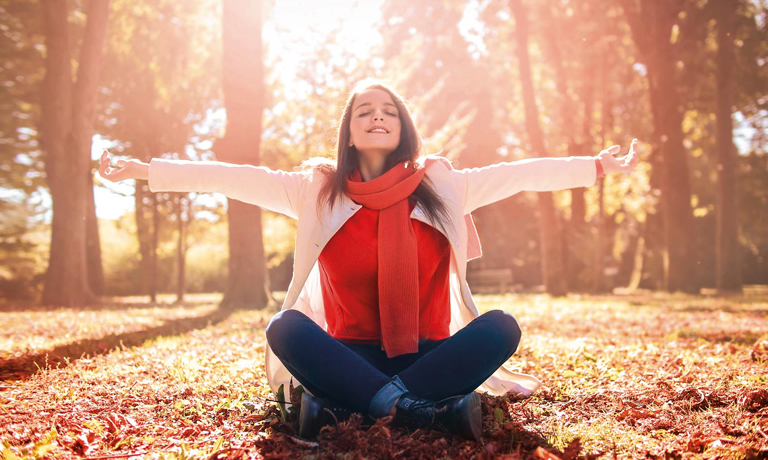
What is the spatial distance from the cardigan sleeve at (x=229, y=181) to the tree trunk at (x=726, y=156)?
16.4 meters

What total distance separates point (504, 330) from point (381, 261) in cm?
74

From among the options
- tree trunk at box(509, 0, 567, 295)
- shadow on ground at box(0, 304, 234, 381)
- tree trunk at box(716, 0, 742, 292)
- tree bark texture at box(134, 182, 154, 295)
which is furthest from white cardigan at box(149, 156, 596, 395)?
tree trunk at box(716, 0, 742, 292)

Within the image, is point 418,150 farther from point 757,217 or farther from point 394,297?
point 757,217

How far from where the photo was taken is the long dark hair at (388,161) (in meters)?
3.27

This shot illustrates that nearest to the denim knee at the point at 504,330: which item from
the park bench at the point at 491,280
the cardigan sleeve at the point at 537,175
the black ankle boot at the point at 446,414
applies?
the black ankle boot at the point at 446,414

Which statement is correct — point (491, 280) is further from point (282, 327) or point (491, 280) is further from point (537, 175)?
point (282, 327)

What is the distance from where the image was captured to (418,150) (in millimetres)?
3650

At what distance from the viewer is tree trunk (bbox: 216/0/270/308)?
10.8 metres

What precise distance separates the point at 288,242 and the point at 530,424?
16.7 metres

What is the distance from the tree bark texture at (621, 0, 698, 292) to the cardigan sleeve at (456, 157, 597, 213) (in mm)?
14108

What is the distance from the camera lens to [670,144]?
1591 centimetres

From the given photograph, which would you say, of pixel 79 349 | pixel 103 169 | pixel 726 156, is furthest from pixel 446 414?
pixel 726 156

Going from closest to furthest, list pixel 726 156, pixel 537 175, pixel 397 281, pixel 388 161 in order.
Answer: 1. pixel 397 281
2. pixel 537 175
3. pixel 388 161
4. pixel 726 156

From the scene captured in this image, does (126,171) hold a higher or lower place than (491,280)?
higher
